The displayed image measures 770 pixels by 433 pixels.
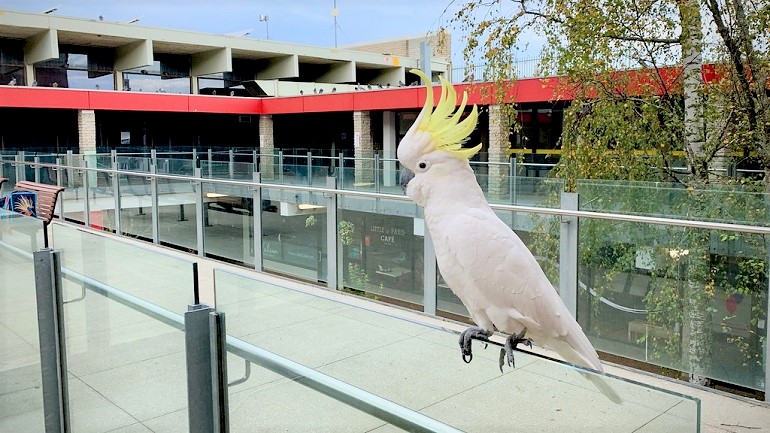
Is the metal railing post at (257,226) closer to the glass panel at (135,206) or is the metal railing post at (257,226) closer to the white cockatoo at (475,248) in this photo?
the glass panel at (135,206)

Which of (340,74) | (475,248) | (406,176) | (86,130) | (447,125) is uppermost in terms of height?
(340,74)

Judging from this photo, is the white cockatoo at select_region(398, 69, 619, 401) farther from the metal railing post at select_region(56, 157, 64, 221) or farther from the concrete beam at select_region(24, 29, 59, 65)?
the concrete beam at select_region(24, 29, 59, 65)

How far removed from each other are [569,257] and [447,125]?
2.57 m

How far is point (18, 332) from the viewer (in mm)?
3375

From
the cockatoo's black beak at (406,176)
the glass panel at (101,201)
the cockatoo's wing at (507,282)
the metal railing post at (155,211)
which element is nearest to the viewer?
the cockatoo's wing at (507,282)

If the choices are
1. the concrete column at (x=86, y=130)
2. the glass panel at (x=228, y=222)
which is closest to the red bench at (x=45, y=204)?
the glass panel at (x=228, y=222)

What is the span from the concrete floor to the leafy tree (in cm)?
404

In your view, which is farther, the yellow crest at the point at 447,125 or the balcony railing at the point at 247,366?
the yellow crest at the point at 447,125

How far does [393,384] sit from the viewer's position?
169 cm

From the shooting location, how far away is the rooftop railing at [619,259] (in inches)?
165

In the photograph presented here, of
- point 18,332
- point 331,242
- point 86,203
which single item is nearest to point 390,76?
point 86,203

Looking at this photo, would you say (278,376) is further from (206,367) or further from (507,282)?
(507,282)

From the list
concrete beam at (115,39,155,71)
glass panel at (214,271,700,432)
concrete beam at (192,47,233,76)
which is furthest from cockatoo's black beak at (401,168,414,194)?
concrete beam at (192,47,233,76)

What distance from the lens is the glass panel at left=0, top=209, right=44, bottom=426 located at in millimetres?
3143
